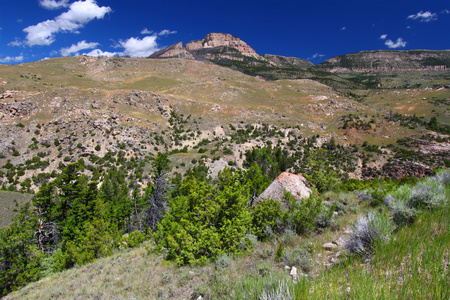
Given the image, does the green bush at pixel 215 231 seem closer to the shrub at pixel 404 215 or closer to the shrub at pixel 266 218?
the shrub at pixel 266 218

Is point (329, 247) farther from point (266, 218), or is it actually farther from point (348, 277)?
point (266, 218)

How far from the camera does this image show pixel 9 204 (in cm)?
2814

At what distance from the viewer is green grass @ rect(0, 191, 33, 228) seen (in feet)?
87.1

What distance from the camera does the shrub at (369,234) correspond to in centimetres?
316

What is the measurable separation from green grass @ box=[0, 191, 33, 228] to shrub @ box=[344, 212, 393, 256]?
37.6m

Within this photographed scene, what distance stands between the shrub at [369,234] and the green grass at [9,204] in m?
37.6

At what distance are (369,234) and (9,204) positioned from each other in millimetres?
40949

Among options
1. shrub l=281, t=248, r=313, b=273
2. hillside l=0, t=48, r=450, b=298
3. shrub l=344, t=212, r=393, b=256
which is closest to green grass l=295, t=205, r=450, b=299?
shrub l=344, t=212, r=393, b=256

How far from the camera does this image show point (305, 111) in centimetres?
6900

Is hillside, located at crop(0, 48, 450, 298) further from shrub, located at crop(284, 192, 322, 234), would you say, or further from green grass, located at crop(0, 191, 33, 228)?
green grass, located at crop(0, 191, 33, 228)

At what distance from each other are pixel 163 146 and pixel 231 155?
17044mm

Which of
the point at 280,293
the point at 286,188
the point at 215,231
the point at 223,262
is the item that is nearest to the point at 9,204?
the point at 215,231

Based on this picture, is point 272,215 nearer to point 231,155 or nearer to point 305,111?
point 231,155

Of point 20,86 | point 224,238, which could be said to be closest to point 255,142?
point 224,238
